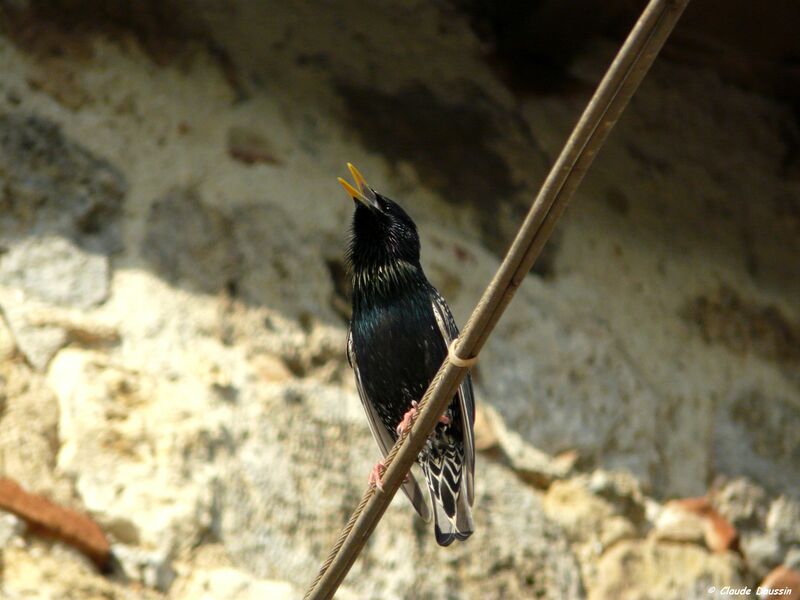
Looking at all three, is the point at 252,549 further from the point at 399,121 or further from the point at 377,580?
the point at 399,121

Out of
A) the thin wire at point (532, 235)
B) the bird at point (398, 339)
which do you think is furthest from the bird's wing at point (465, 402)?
the thin wire at point (532, 235)

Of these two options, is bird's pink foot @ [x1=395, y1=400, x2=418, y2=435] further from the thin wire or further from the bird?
the thin wire

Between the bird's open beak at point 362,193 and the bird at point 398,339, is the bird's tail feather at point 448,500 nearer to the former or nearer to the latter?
the bird at point 398,339

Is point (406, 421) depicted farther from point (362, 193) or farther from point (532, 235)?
point (532, 235)

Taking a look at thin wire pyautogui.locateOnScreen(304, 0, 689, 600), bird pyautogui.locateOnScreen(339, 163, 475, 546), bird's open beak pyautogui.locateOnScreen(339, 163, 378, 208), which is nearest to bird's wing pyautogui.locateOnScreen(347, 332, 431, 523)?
bird pyautogui.locateOnScreen(339, 163, 475, 546)

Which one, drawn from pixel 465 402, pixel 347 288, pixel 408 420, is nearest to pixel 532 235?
pixel 408 420

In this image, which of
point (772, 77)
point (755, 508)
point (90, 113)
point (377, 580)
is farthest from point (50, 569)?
point (772, 77)

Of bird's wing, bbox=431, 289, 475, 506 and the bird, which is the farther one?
the bird
